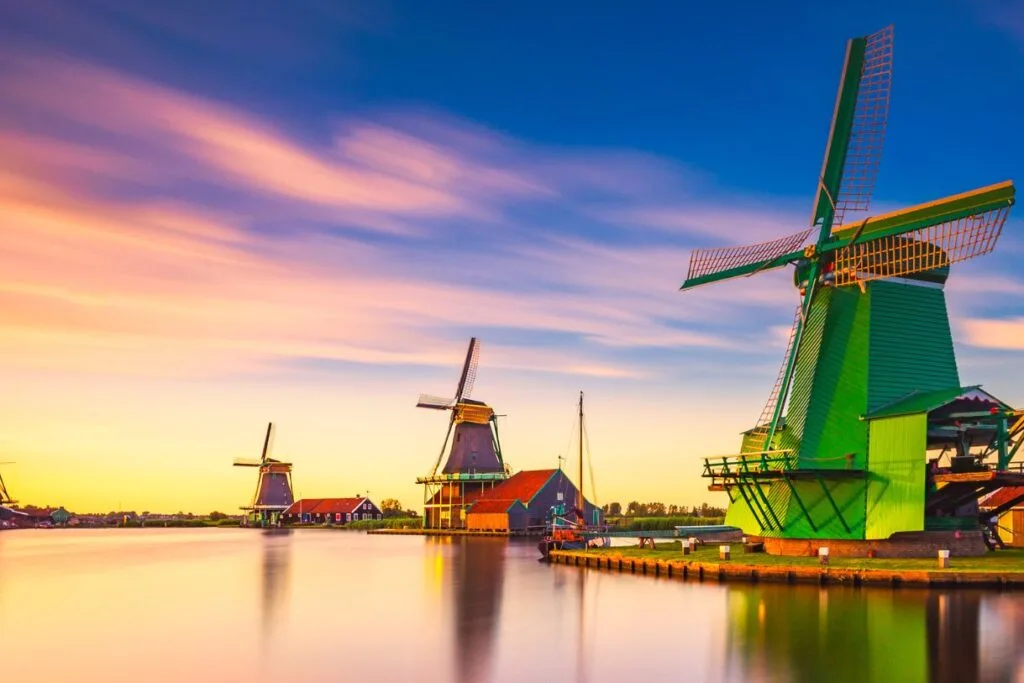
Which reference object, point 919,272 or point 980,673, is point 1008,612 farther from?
point 919,272

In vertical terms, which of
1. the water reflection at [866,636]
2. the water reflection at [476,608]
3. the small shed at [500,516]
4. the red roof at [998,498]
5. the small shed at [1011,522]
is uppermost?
the red roof at [998,498]

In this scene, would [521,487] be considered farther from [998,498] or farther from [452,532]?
[998,498]

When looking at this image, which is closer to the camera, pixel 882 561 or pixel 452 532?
pixel 882 561

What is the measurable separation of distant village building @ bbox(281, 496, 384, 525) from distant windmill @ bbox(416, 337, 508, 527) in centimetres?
3653

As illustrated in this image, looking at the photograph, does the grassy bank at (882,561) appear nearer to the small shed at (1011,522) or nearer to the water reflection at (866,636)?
the water reflection at (866,636)

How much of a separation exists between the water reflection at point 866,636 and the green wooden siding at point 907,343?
8335 millimetres

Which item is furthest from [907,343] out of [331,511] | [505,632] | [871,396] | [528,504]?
[331,511]

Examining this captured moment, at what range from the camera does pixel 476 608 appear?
2716cm

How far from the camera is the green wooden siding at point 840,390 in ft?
99.6

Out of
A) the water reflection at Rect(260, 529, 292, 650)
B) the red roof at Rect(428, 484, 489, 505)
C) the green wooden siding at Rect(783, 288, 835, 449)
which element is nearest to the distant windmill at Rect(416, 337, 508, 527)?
the red roof at Rect(428, 484, 489, 505)

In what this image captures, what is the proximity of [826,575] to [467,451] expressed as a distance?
56064 millimetres

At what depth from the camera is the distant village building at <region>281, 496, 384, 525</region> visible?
117188mm

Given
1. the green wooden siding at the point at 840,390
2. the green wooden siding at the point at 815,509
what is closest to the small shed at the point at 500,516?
the green wooden siding at the point at 815,509

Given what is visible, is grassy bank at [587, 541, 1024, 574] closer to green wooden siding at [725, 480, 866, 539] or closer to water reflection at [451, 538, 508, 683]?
green wooden siding at [725, 480, 866, 539]
